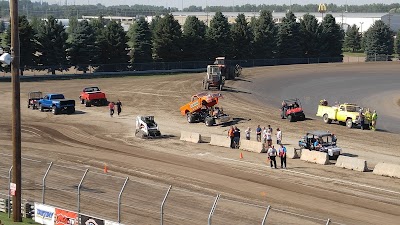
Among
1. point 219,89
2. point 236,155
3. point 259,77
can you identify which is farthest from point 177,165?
point 259,77

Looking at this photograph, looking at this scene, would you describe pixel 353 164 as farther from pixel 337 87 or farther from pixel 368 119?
pixel 337 87

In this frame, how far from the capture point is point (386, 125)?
55.9 metres

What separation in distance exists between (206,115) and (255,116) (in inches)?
229

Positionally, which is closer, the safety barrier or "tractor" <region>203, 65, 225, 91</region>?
the safety barrier

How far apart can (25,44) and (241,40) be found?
124ft

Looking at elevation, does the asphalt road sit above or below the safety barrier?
above

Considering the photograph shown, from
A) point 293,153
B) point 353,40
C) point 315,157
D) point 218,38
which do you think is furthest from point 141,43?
point 353,40

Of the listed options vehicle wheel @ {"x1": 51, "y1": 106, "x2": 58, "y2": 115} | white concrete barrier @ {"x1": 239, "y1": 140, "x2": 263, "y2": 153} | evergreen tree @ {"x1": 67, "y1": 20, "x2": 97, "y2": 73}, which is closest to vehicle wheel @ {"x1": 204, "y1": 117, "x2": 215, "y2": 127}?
white concrete barrier @ {"x1": 239, "y1": 140, "x2": 263, "y2": 153}

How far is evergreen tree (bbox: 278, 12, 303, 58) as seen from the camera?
118 m

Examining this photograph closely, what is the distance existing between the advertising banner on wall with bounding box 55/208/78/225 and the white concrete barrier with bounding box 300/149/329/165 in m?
19.1

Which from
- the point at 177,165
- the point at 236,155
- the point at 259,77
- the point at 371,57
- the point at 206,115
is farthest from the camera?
the point at 371,57

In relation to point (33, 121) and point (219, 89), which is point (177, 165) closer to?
point (33, 121)

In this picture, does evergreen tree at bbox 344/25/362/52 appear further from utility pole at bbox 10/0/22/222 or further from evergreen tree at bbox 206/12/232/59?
utility pole at bbox 10/0/22/222

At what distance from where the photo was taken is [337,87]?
8425 cm
